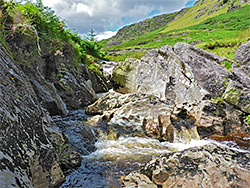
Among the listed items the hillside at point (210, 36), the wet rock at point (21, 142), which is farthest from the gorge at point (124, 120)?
the hillside at point (210, 36)

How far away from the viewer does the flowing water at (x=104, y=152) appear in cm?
531

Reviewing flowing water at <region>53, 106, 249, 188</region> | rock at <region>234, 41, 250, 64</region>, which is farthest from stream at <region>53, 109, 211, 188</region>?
rock at <region>234, 41, 250, 64</region>

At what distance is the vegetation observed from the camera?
23.6 ft

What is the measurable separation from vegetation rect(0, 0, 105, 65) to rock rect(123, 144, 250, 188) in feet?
16.5

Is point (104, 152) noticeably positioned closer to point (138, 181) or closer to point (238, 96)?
point (138, 181)

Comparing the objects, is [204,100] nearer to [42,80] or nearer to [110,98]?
[110,98]

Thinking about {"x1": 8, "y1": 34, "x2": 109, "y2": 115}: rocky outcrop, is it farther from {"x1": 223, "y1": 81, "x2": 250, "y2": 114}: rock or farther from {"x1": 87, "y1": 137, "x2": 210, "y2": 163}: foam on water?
{"x1": 223, "y1": 81, "x2": 250, "y2": 114}: rock

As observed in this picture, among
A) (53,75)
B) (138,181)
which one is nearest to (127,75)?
(53,75)

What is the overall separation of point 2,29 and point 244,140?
42.2 ft

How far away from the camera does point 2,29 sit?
7180 mm

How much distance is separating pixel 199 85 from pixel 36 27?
431 inches

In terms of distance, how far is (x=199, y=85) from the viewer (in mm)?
10867

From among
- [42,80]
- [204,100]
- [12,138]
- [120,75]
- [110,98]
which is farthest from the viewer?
[120,75]

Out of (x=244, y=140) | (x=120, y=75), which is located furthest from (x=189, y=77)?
(x=120, y=75)
